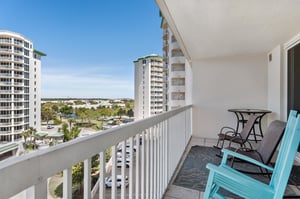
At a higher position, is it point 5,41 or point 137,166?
point 5,41

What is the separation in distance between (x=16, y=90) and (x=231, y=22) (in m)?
2.82

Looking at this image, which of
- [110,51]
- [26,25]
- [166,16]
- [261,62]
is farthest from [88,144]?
[261,62]

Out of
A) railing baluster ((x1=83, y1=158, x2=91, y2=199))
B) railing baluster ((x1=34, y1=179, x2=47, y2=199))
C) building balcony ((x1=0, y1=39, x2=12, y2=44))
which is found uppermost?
building balcony ((x1=0, y1=39, x2=12, y2=44))

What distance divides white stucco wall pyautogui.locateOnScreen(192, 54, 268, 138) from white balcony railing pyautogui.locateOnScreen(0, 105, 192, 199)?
133 inches

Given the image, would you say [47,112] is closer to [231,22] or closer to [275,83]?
[231,22]

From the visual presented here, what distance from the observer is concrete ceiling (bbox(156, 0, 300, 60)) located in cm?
238

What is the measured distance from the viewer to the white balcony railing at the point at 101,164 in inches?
20.8

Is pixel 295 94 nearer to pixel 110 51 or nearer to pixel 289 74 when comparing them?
pixel 289 74

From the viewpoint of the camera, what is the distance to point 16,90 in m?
1.19

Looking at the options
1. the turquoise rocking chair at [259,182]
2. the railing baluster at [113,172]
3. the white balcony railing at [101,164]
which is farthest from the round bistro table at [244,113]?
the railing baluster at [113,172]

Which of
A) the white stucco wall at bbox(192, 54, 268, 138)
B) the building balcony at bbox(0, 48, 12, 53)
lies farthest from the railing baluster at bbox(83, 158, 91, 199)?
the white stucco wall at bbox(192, 54, 268, 138)

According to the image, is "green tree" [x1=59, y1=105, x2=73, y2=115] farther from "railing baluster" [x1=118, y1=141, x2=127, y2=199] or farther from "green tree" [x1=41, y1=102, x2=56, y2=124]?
"railing baluster" [x1=118, y1=141, x2=127, y2=199]

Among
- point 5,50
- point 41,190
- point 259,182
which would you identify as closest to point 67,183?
point 41,190

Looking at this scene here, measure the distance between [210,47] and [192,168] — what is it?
8.37 ft
